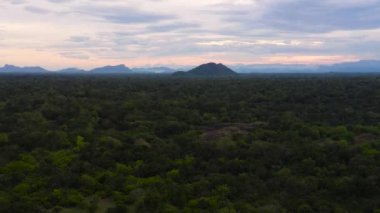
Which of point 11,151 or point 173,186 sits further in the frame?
point 11,151

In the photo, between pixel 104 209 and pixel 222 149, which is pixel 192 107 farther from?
pixel 104 209

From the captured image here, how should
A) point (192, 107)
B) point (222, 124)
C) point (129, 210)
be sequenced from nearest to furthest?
1. point (129, 210)
2. point (222, 124)
3. point (192, 107)

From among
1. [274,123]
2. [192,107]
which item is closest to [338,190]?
[274,123]

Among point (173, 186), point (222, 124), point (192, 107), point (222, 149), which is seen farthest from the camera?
point (192, 107)

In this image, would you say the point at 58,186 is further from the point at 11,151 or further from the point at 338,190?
the point at 338,190

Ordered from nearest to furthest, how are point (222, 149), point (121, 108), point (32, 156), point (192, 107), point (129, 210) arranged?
point (129, 210) < point (32, 156) < point (222, 149) < point (121, 108) < point (192, 107)

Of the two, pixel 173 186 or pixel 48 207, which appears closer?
pixel 48 207

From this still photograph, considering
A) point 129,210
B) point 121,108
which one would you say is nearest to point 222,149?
point 129,210

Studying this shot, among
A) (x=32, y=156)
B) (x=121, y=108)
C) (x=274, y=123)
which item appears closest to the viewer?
(x=32, y=156)

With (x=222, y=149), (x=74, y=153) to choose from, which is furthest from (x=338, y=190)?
(x=74, y=153)
